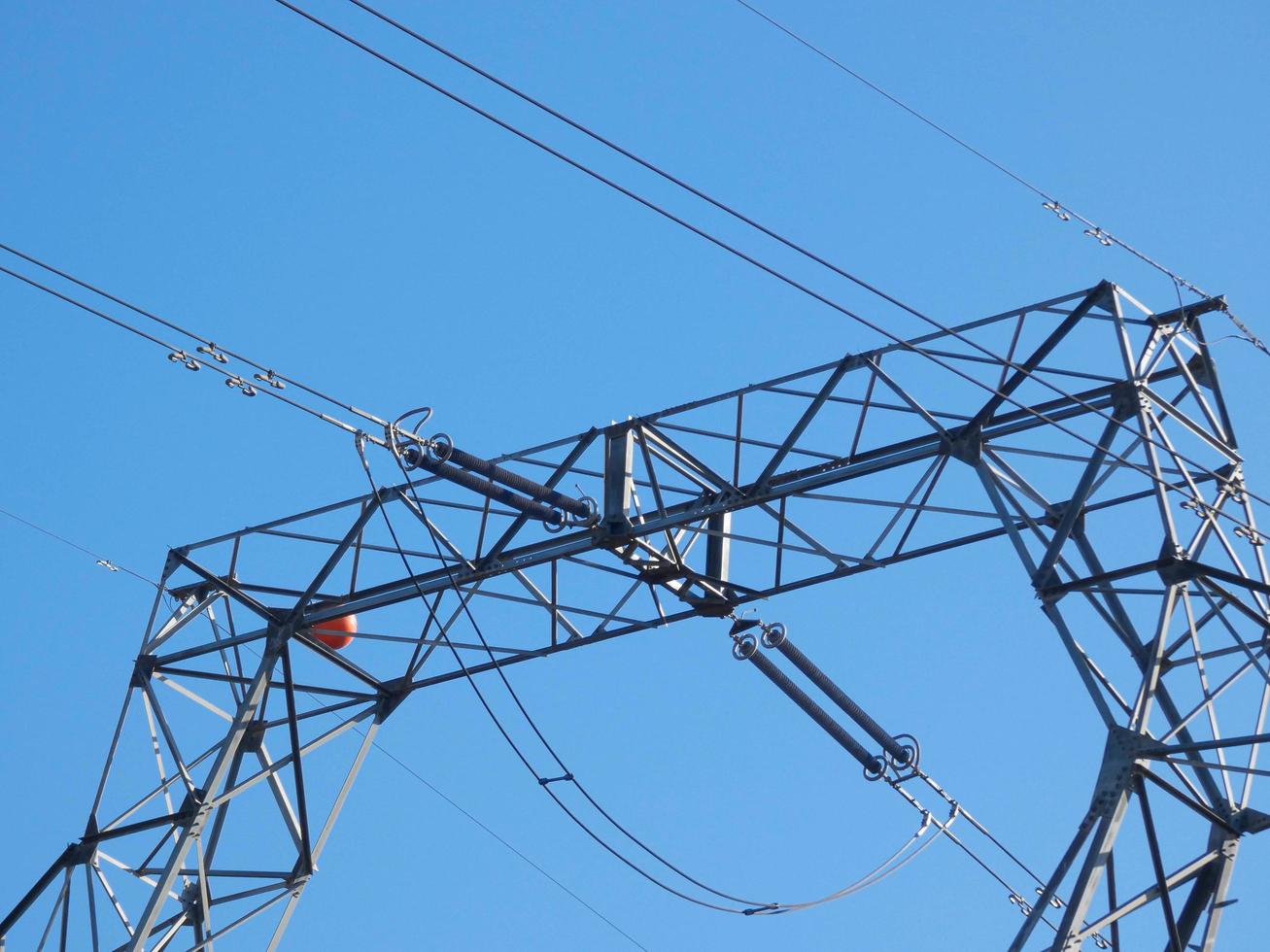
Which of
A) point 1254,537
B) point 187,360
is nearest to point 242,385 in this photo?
point 187,360

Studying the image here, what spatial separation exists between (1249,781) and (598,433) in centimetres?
639

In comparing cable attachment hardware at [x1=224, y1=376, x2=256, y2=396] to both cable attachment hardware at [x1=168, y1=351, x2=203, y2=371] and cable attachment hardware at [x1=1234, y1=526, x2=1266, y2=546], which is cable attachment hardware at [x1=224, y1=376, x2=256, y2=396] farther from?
cable attachment hardware at [x1=1234, y1=526, x2=1266, y2=546]

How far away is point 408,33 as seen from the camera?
11820 millimetres

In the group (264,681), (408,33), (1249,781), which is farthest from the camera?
(264,681)

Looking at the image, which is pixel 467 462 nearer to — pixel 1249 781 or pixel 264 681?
pixel 264 681

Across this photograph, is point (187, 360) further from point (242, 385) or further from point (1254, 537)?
point (1254, 537)

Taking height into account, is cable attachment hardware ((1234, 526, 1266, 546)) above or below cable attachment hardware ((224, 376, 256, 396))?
below

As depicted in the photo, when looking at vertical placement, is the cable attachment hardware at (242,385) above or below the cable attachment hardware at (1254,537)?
above

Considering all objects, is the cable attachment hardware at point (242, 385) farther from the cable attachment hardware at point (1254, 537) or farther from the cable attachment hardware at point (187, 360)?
the cable attachment hardware at point (1254, 537)

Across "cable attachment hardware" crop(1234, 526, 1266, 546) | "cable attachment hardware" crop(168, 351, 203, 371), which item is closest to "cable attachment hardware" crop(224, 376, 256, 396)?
"cable attachment hardware" crop(168, 351, 203, 371)

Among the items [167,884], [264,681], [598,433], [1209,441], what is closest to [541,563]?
[598,433]

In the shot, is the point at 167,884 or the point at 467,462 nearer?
the point at 467,462

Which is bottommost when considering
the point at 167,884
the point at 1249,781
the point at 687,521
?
the point at 1249,781

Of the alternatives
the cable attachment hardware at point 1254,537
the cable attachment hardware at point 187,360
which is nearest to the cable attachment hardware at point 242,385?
the cable attachment hardware at point 187,360
